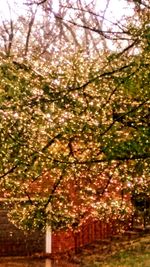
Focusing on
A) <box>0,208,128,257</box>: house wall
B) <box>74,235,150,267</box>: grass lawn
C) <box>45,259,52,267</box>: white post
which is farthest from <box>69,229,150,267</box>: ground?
<box>45,259,52,267</box>: white post

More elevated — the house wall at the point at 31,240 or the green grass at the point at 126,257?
the house wall at the point at 31,240

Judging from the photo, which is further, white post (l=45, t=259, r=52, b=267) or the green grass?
white post (l=45, t=259, r=52, b=267)

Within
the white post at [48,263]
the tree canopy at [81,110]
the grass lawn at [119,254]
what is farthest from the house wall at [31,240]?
the tree canopy at [81,110]

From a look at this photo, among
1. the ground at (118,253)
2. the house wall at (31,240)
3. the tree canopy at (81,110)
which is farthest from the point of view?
the house wall at (31,240)

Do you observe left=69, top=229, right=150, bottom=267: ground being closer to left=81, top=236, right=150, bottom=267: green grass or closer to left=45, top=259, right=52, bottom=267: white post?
left=81, top=236, right=150, bottom=267: green grass

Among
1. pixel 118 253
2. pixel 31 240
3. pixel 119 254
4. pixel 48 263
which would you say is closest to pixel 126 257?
pixel 119 254

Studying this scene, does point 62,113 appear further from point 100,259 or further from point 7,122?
point 100,259

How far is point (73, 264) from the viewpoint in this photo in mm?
18500

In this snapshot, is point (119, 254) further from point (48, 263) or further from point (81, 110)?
point (81, 110)

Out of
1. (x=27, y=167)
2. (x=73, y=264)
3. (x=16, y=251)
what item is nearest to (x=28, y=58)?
(x=27, y=167)

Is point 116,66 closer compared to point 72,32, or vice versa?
point 116,66

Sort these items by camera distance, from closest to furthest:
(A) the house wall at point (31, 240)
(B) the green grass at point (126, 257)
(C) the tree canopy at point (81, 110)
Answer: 1. (C) the tree canopy at point (81, 110)
2. (B) the green grass at point (126, 257)
3. (A) the house wall at point (31, 240)

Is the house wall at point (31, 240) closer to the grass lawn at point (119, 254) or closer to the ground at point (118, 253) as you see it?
the ground at point (118, 253)

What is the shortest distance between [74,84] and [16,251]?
15.3 m
